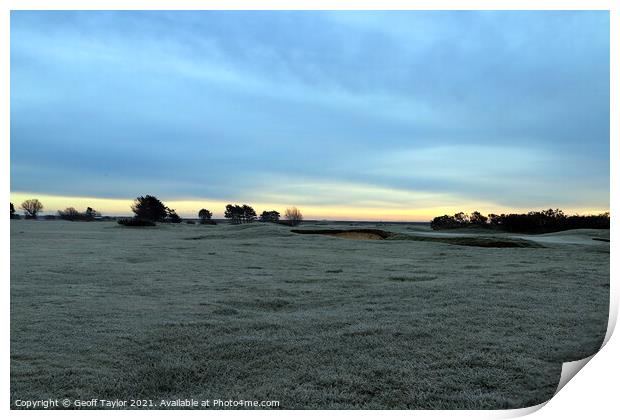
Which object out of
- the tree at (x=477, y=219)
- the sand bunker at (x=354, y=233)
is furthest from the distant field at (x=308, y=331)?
the tree at (x=477, y=219)

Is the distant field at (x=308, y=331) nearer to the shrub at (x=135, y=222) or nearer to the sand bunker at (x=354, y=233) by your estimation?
the sand bunker at (x=354, y=233)

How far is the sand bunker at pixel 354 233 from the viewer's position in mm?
15084

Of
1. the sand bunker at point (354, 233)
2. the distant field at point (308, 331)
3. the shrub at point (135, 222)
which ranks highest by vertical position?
the shrub at point (135, 222)

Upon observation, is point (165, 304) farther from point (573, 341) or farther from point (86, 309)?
point (573, 341)

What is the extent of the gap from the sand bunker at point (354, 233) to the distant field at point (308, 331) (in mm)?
6862

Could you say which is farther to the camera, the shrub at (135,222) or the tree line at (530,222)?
the shrub at (135,222)

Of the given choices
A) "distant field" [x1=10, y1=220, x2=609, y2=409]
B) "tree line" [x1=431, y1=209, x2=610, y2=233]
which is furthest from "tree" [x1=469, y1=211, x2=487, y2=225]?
"distant field" [x1=10, y1=220, x2=609, y2=409]

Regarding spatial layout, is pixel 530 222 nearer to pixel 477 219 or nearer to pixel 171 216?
pixel 477 219

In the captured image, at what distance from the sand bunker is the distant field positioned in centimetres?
686

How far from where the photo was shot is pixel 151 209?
19203 mm

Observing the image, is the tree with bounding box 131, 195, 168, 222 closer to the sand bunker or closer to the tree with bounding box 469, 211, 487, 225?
the sand bunker

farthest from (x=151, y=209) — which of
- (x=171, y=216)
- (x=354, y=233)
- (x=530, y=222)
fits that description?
(x=530, y=222)

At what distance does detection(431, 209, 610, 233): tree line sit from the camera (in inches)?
631
